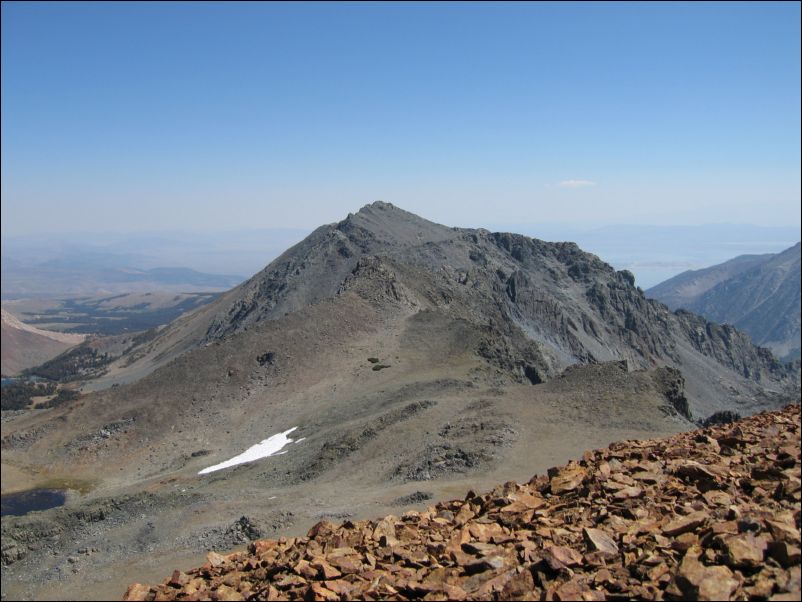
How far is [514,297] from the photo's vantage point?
370ft

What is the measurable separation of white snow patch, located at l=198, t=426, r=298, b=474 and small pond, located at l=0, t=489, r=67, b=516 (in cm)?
1132

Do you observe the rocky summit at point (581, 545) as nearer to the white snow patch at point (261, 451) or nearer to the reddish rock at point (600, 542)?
the reddish rock at point (600, 542)

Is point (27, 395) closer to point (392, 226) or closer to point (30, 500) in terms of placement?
point (30, 500)

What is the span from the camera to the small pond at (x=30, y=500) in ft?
142

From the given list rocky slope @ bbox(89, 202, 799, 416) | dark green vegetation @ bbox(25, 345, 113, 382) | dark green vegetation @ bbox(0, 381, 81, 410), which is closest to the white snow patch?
rocky slope @ bbox(89, 202, 799, 416)

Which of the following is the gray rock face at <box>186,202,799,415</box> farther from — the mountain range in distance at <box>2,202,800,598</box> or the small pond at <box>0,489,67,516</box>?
the small pond at <box>0,489,67,516</box>

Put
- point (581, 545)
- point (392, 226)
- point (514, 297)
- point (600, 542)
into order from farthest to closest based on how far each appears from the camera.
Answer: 1. point (392, 226)
2. point (514, 297)
3. point (581, 545)
4. point (600, 542)

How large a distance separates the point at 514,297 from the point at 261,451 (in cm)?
7151

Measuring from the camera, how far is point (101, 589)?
22938 millimetres

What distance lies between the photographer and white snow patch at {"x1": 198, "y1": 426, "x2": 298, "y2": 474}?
4838cm

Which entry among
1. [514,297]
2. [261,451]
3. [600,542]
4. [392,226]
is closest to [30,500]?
[261,451]

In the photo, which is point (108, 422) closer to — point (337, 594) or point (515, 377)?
point (515, 377)

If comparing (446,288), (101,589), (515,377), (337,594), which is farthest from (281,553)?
(446,288)

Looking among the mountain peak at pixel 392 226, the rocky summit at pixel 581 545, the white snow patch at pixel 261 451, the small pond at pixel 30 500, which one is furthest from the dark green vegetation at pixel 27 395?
the rocky summit at pixel 581 545
